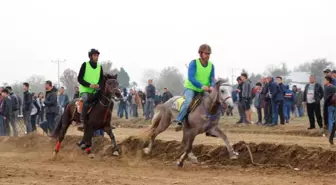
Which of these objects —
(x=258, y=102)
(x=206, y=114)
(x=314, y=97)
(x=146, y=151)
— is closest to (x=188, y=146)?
(x=206, y=114)

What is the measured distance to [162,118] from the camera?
15562mm

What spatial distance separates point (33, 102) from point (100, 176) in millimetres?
14462

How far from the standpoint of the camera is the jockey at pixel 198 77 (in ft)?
45.9

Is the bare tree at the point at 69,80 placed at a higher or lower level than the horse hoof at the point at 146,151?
higher

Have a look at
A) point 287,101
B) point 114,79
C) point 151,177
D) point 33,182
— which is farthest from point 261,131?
point 33,182

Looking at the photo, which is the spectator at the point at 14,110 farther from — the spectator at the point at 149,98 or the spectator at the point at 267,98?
the spectator at the point at 267,98

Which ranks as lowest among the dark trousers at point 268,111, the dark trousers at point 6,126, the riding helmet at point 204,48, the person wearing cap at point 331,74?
the dark trousers at point 6,126

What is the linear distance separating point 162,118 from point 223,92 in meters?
2.71

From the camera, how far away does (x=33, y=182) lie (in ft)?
36.2

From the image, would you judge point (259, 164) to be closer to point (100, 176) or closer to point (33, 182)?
point (100, 176)

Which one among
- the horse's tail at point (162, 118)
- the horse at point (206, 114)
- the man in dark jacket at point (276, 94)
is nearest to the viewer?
the horse at point (206, 114)

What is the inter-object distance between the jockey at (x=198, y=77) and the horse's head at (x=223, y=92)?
1.12 ft

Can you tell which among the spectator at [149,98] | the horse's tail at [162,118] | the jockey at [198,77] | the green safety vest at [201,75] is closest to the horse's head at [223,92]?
the jockey at [198,77]

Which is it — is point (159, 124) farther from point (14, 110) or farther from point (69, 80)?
point (69, 80)
